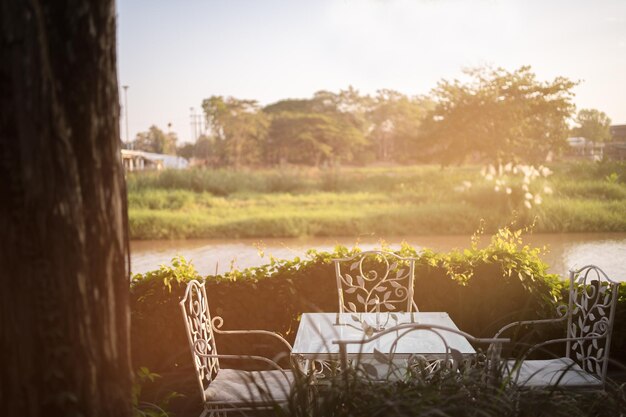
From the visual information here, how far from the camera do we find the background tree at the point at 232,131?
23.5 metres

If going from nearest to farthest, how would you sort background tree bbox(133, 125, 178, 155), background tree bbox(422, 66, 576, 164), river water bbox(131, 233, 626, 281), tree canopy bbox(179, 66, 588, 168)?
river water bbox(131, 233, 626, 281)
background tree bbox(422, 66, 576, 164)
tree canopy bbox(179, 66, 588, 168)
background tree bbox(133, 125, 178, 155)

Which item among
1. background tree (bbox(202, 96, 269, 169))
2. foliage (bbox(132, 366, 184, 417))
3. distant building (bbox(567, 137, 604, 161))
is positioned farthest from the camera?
background tree (bbox(202, 96, 269, 169))

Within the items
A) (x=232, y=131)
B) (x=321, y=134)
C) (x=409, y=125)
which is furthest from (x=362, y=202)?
(x=232, y=131)

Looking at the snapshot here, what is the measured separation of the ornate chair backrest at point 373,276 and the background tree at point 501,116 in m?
10.7

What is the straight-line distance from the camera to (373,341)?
295 cm

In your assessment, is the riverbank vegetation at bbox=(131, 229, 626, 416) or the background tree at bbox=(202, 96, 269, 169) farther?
the background tree at bbox=(202, 96, 269, 169)

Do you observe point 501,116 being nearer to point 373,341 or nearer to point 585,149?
point 585,149

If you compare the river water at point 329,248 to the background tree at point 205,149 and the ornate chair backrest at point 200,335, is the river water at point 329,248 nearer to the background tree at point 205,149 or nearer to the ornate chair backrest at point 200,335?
the ornate chair backrest at point 200,335

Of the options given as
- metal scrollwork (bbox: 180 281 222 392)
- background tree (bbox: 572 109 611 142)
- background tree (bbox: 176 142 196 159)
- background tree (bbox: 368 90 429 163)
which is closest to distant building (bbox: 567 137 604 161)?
background tree (bbox: 572 109 611 142)

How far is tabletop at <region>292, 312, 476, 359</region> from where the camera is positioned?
271cm

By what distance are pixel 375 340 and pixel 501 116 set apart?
12.3 meters

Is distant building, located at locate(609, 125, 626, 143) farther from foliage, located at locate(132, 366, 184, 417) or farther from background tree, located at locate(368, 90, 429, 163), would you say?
foliage, located at locate(132, 366, 184, 417)

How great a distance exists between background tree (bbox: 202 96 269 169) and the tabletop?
20386 mm

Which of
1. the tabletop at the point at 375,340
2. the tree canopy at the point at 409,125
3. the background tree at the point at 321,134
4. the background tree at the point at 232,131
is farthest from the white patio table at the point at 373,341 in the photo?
Result: the background tree at the point at 232,131
